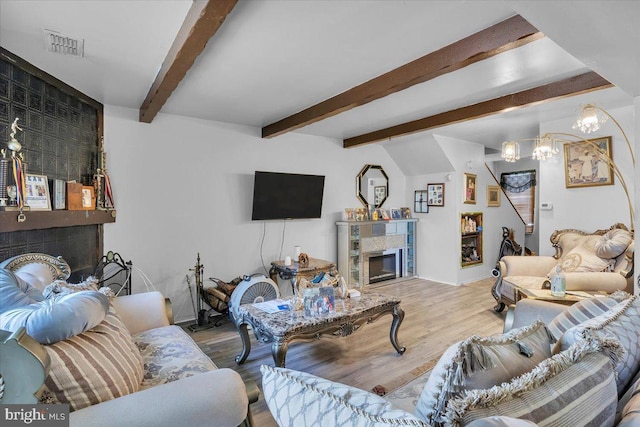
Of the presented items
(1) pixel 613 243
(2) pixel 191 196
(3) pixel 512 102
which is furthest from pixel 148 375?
(1) pixel 613 243

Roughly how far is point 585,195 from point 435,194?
2.04 metres

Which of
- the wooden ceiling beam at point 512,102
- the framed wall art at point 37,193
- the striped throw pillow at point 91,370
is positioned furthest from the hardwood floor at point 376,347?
the wooden ceiling beam at point 512,102

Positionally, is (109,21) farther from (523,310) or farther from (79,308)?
(523,310)

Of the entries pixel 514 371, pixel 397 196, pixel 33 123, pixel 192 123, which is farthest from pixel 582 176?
pixel 33 123

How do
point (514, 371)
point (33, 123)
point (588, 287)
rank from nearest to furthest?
point (514, 371) → point (33, 123) → point (588, 287)

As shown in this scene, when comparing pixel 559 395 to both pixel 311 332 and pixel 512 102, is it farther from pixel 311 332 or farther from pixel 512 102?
pixel 512 102

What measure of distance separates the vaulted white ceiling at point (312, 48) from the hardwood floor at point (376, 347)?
7.11 ft

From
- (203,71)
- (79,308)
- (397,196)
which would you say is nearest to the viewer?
(79,308)

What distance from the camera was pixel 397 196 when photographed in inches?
233

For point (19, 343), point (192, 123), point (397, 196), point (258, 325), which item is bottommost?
point (258, 325)

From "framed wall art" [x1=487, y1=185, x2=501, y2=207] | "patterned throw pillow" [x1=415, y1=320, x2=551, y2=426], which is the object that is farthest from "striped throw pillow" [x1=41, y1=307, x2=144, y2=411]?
"framed wall art" [x1=487, y1=185, x2=501, y2=207]

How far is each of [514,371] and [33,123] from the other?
313 centimetres

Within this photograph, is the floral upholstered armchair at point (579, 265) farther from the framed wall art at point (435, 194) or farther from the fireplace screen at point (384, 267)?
the fireplace screen at point (384, 267)

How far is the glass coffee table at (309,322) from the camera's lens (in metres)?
2.19
